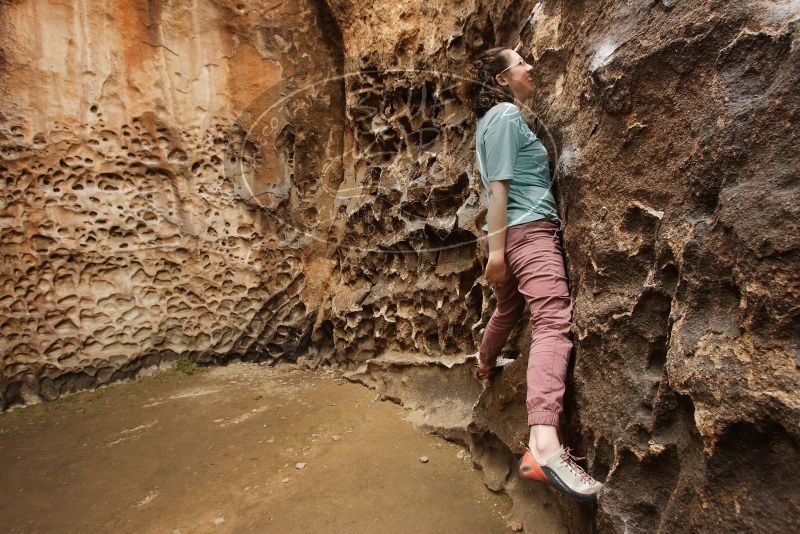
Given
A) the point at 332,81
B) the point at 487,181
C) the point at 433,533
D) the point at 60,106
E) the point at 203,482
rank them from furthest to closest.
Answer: the point at 332,81 → the point at 60,106 → the point at 203,482 → the point at 433,533 → the point at 487,181

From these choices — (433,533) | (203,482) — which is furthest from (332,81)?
(433,533)

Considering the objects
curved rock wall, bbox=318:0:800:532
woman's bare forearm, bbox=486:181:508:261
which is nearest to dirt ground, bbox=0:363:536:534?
curved rock wall, bbox=318:0:800:532

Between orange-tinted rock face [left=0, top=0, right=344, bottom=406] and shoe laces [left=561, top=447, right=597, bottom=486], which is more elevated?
orange-tinted rock face [left=0, top=0, right=344, bottom=406]

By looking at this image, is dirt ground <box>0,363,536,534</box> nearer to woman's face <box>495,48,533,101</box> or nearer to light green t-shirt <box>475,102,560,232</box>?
light green t-shirt <box>475,102,560,232</box>

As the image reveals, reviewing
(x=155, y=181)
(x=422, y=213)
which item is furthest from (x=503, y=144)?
(x=155, y=181)

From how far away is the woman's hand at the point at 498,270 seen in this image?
1621mm

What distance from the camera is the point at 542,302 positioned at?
1553mm

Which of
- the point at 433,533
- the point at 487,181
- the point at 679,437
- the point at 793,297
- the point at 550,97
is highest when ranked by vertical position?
the point at 550,97

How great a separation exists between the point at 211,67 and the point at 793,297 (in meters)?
4.04

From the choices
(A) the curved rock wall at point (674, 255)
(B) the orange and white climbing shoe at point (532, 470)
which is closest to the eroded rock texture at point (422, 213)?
(A) the curved rock wall at point (674, 255)

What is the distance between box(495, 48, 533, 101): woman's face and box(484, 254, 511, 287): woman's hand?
0.65m

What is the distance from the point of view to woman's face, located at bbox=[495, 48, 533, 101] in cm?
177

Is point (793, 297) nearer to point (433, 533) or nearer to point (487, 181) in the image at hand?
point (487, 181)

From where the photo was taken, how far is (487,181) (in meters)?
1.68
